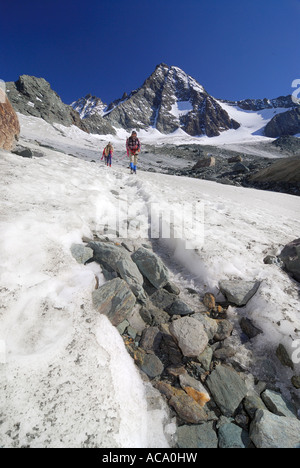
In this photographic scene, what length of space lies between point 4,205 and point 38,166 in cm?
357

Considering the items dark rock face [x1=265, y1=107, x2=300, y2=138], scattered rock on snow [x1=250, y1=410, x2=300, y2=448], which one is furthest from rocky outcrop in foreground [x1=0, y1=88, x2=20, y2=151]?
dark rock face [x1=265, y1=107, x2=300, y2=138]

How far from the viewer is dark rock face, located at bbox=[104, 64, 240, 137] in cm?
14612

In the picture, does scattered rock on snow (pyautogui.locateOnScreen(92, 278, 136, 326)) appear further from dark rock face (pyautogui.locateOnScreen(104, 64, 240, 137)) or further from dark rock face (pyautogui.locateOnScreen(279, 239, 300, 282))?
dark rock face (pyautogui.locateOnScreen(104, 64, 240, 137))

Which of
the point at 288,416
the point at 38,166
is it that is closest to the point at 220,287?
the point at 288,416

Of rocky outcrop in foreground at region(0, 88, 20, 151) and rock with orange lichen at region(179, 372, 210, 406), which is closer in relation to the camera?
rock with orange lichen at region(179, 372, 210, 406)

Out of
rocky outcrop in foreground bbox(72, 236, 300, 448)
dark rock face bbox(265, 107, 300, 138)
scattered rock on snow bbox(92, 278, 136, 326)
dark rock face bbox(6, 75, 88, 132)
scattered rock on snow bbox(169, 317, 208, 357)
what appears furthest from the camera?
dark rock face bbox(265, 107, 300, 138)

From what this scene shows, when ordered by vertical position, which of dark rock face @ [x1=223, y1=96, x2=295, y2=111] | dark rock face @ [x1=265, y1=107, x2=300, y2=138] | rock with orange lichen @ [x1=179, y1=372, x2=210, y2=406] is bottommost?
rock with orange lichen @ [x1=179, y1=372, x2=210, y2=406]

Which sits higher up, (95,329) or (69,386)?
(95,329)

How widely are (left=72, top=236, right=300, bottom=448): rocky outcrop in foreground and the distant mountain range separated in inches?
2560

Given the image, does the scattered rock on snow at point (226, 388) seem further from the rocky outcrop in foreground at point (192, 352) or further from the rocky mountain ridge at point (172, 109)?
the rocky mountain ridge at point (172, 109)

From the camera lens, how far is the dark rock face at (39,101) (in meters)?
55.7

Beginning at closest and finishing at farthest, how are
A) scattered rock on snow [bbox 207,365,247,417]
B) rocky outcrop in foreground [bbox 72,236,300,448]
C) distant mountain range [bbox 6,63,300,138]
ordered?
rocky outcrop in foreground [bbox 72,236,300,448], scattered rock on snow [bbox 207,365,247,417], distant mountain range [bbox 6,63,300,138]

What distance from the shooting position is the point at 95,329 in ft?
7.32

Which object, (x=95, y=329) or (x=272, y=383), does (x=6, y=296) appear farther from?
(x=272, y=383)
